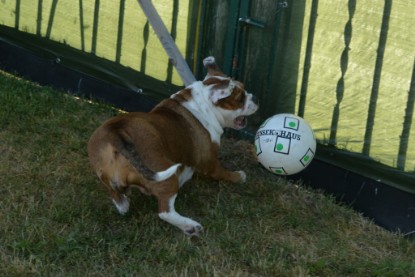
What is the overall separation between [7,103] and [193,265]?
128 inches

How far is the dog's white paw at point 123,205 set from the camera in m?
4.98

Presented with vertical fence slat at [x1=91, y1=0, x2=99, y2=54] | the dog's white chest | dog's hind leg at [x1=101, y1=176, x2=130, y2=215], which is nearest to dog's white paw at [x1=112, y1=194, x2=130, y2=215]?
dog's hind leg at [x1=101, y1=176, x2=130, y2=215]

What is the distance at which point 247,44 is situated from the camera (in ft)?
20.2

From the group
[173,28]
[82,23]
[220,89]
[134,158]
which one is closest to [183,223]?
[134,158]

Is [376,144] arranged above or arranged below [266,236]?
above

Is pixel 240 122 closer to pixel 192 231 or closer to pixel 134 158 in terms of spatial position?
pixel 192 231

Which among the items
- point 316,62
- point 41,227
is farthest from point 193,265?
point 316,62

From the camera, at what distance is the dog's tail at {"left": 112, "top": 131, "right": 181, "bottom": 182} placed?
14.7 feet

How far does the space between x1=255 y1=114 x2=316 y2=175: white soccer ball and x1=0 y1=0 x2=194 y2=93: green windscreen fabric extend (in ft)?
5.13

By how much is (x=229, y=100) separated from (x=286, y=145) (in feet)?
2.10

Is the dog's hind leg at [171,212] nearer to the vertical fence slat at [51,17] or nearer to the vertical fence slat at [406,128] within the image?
the vertical fence slat at [406,128]

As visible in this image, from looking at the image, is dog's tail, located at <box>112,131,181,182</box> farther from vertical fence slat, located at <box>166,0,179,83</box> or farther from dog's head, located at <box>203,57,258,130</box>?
vertical fence slat, located at <box>166,0,179,83</box>

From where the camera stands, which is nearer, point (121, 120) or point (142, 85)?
point (121, 120)

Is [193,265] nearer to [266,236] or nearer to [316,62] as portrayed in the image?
[266,236]
